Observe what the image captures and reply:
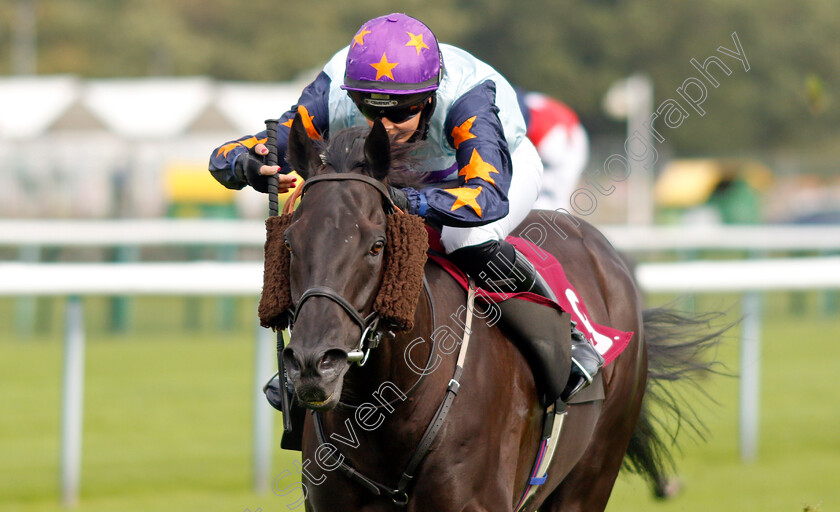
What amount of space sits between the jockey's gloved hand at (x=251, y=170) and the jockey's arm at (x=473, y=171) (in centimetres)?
45

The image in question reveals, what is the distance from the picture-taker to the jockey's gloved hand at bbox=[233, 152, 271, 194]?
3.00 meters

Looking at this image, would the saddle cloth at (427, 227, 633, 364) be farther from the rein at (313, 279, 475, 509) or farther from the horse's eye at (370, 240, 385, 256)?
the horse's eye at (370, 240, 385, 256)

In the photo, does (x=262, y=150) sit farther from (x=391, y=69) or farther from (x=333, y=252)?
(x=333, y=252)

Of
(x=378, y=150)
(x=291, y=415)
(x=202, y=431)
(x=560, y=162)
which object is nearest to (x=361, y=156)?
(x=378, y=150)

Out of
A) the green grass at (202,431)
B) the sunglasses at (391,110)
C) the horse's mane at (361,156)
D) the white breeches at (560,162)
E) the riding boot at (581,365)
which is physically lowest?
the green grass at (202,431)

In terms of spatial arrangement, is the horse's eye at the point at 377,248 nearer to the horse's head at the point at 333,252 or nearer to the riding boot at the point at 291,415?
the horse's head at the point at 333,252

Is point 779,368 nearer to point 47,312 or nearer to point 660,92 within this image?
point 47,312

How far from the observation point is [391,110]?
3027mm

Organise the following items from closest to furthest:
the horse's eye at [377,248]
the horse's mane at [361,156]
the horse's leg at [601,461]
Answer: the horse's eye at [377,248]
the horse's mane at [361,156]
the horse's leg at [601,461]

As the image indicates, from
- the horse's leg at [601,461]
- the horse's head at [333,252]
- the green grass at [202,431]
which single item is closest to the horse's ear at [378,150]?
the horse's head at [333,252]

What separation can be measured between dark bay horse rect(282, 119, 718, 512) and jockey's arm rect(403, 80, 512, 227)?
15 cm

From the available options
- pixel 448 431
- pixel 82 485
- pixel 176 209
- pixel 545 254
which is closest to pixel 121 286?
pixel 82 485

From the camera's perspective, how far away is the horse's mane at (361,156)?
8.79 ft

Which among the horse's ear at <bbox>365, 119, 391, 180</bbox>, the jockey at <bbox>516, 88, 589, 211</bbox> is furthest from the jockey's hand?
the jockey at <bbox>516, 88, 589, 211</bbox>
